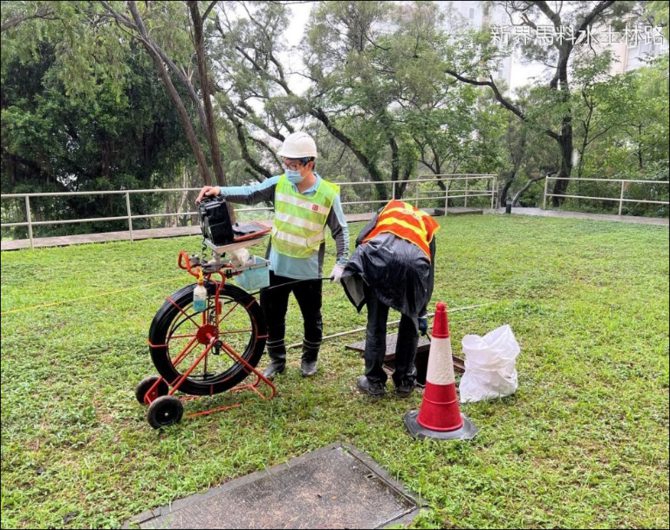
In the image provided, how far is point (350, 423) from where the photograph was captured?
7.16ft

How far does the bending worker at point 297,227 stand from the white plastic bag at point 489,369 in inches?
30.6

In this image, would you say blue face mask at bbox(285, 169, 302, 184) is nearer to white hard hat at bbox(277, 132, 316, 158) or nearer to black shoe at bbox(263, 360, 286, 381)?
white hard hat at bbox(277, 132, 316, 158)

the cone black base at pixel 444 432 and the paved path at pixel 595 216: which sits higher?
the paved path at pixel 595 216

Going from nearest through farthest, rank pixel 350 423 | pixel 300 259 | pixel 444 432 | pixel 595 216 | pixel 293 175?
1. pixel 444 432
2. pixel 350 423
3. pixel 293 175
4. pixel 300 259
5. pixel 595 216

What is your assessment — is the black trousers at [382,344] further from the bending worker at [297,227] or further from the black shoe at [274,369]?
the black shoe at [274,369]

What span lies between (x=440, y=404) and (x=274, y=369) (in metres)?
0.94

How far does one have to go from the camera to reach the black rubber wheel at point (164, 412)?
6.77 feet

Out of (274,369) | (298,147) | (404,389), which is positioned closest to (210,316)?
(274,369)

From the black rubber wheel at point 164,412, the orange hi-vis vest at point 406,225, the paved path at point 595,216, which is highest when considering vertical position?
Answer: the orange hi-vis vest at point 406,225

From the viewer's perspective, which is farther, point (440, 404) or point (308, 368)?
point (308, 368)

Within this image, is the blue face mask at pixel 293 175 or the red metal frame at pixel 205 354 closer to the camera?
the red metal frame at pixel 205 354

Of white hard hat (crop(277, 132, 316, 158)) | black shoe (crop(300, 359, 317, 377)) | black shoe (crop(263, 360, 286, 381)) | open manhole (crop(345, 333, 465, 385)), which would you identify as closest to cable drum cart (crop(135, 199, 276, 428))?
black shoe (crop(263, 360, 286, 381))

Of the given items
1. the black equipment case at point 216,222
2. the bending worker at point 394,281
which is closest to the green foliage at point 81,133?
the black equipment case at point 216,222

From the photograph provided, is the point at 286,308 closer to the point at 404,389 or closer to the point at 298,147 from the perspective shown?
the point at 404,389
